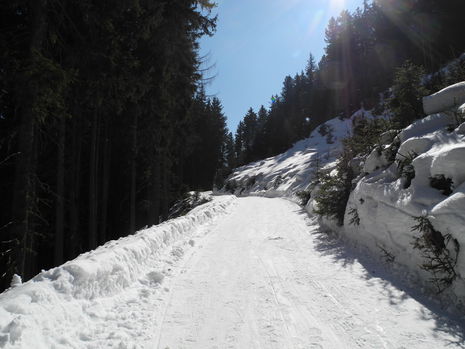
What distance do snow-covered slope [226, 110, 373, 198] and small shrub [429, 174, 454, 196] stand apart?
2412 cm

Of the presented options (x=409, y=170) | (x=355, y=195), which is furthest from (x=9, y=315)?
(x=355, y=195)

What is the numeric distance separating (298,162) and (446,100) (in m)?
32.1

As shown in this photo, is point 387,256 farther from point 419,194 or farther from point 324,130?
point 324,130

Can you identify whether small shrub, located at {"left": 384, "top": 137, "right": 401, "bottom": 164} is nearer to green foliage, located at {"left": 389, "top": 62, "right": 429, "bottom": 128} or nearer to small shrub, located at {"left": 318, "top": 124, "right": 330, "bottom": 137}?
green foliage, located at {"left": 389, "top": 62, "right": 429, "bottom": 128}

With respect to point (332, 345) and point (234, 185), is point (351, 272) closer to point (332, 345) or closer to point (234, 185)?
point (332, 345)

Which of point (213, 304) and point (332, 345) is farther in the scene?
point (213, 304)

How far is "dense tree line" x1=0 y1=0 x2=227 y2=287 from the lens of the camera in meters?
6.42

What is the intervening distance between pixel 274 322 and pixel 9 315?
279 cm

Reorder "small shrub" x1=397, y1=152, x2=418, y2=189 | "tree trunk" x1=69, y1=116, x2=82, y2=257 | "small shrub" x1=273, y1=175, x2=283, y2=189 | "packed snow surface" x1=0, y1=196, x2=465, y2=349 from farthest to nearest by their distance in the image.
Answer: "small shrub" x1=273, y1=175, x2=283, y2=189 < "tree trunk" x1=69, y1=116, x2=82, y2=257 < "small shrub" x1=397, y1=152, x2=418, y2=189 < "packed snow surface" x1=0, y1=196, x2=465, y2=349

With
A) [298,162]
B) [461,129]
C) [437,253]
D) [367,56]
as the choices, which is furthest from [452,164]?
[367,56]

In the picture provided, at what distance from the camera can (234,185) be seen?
47.7m

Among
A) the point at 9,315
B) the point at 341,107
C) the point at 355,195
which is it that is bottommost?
the point at 9,315

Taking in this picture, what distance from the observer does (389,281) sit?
489 cm

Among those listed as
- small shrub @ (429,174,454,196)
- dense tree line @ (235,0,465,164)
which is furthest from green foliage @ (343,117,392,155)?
dense tree line @ (235,0,465,164)
